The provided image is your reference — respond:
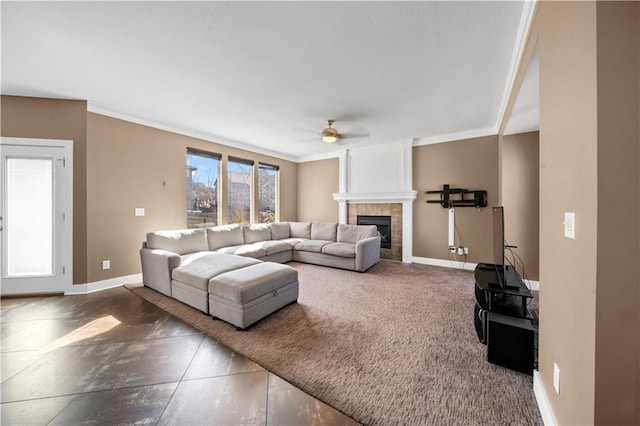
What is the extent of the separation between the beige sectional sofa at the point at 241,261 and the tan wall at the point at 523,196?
2.23 m

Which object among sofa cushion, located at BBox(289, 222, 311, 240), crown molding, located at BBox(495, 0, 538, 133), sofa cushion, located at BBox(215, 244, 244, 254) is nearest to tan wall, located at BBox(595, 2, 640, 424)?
crown molding, located at BBox(495, 0, 538, 133)

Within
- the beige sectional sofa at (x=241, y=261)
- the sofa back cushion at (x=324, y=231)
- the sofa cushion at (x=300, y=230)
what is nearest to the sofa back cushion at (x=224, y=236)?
the beige sectional sofa at (x=241, y=261)

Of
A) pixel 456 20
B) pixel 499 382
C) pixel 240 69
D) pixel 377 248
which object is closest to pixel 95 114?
pixel 240 69

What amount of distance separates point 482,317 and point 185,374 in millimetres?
2388

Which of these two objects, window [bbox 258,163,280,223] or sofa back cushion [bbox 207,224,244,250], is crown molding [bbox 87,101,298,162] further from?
sofa back cushion [bbox 207,224,244,250]

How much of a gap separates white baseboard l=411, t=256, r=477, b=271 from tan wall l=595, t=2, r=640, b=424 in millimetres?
3983

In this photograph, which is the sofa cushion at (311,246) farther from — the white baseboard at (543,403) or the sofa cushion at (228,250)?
the white baseboard at (543,403)

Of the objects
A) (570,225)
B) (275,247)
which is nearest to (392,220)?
(275,247)

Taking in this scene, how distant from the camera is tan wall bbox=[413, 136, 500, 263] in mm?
4305

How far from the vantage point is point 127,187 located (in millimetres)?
3711

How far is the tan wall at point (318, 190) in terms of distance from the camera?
246 inches

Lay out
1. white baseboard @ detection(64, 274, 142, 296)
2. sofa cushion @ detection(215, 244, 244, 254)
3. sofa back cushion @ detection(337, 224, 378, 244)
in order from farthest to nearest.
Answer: sofa back cushion @ detection(337, 224, 378, 244) < sofa cushion @ detection(215, 244, 244, 254) < white baseboard @ detection(64, 274, 142, 296)

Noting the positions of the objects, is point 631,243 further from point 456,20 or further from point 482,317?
point 456,20

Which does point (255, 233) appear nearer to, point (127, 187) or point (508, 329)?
point (127, 187)
